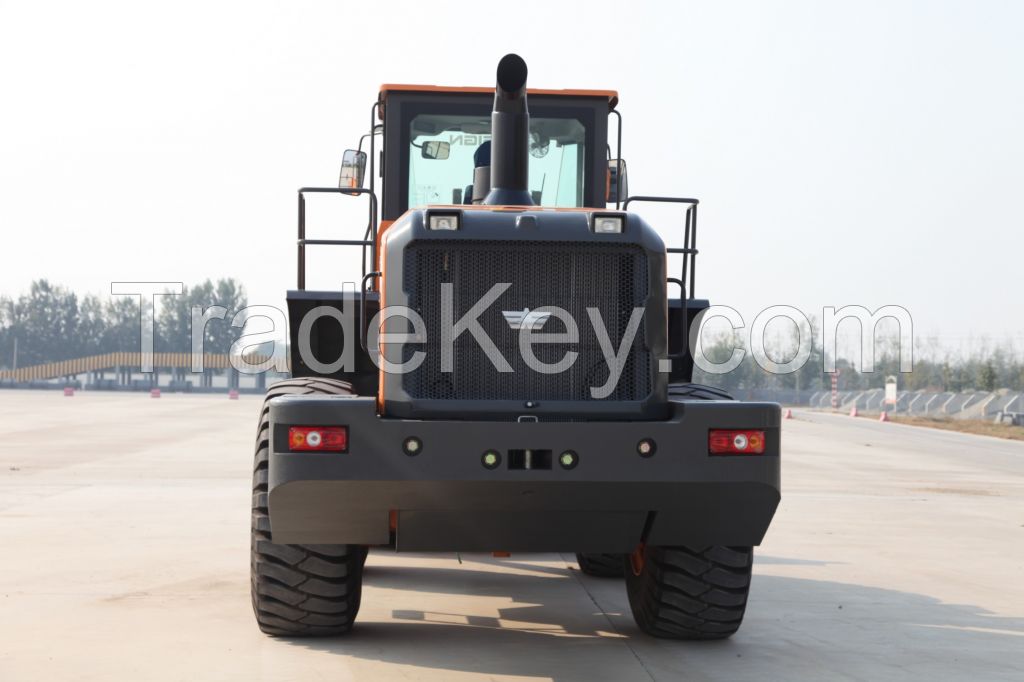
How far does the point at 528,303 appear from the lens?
6.12 meters

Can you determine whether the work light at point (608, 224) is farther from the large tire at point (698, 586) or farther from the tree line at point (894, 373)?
the tree line at point (894, 373)

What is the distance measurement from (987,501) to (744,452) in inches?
482

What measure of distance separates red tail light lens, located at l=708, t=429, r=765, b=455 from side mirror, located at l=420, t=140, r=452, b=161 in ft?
9.14

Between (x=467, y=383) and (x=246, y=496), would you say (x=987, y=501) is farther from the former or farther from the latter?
(x=467, y=383)

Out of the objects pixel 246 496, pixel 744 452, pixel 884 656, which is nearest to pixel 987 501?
pixel 246 496

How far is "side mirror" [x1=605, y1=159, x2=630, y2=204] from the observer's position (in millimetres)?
7699

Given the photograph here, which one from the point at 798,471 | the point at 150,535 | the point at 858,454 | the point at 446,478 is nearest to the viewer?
the point at 446,478

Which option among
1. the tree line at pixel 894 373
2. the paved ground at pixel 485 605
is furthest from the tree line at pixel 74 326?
the paved ground at pixel 485 605

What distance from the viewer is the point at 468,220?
605cm

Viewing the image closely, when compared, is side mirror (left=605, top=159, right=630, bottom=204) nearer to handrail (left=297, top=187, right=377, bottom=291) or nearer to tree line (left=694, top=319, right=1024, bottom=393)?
handrail (left=297, top=187, right=377, bottom=291)

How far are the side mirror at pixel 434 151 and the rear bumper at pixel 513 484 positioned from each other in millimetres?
2281

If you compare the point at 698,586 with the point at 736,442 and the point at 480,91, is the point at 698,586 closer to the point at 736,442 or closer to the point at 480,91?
the point at 736,442

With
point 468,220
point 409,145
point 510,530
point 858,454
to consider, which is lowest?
point 858,454

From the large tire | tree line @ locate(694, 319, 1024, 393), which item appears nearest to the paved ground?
the large tire
